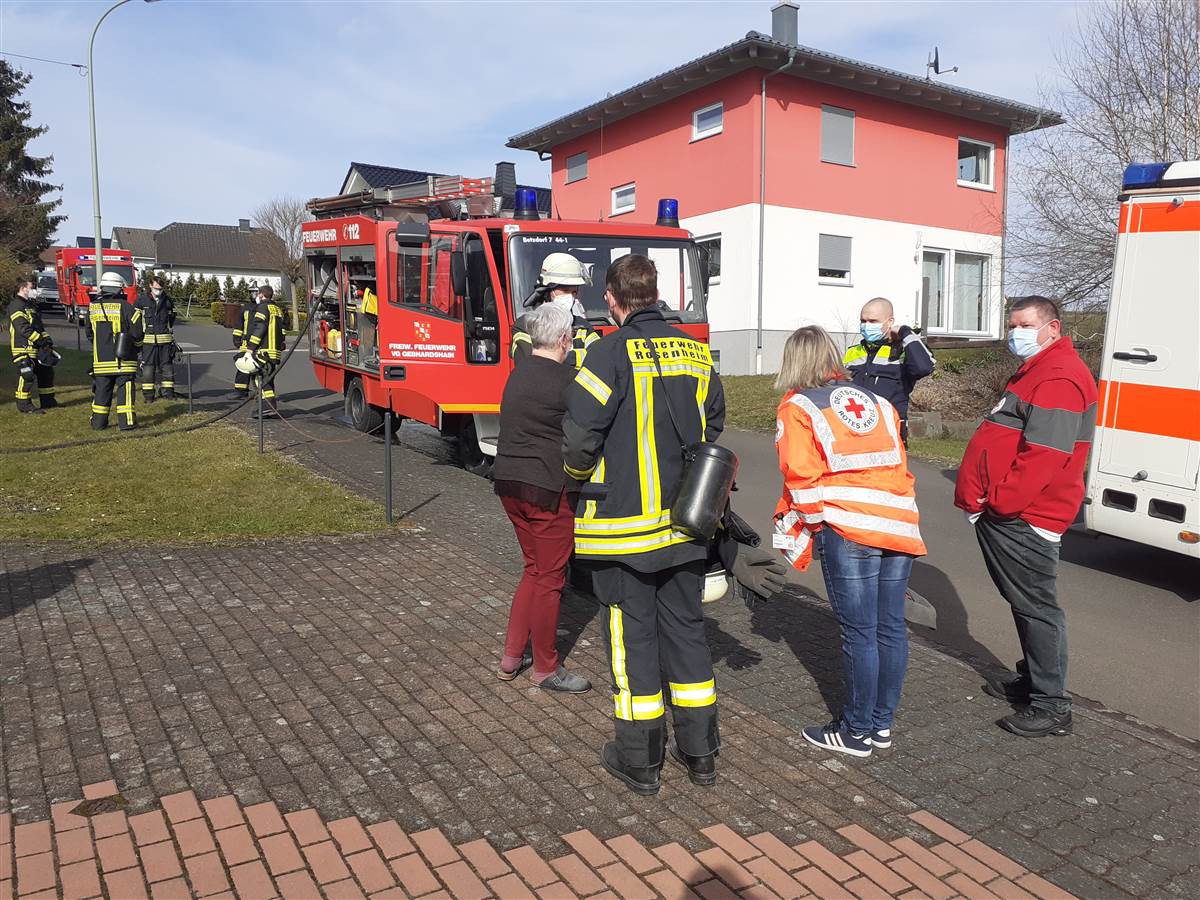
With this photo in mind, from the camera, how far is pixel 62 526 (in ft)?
25.8

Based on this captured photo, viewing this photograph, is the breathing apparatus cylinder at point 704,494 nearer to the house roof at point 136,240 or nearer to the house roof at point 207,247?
the house roof at point 207,247

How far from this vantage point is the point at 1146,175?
6770 mm

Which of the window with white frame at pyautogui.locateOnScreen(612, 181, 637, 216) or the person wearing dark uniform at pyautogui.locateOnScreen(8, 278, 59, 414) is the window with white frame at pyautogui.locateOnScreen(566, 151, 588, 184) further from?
the person wearing dark uniform at pyautogui.locateOnScreen(8, 278, 59, 414)

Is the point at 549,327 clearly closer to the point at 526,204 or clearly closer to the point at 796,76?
the point at 526,204

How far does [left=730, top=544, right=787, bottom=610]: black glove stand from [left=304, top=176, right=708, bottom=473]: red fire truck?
5.07 meters

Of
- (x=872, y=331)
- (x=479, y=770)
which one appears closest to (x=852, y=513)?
(x=479, y=770)

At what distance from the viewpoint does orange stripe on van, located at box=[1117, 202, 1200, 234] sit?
255 inches

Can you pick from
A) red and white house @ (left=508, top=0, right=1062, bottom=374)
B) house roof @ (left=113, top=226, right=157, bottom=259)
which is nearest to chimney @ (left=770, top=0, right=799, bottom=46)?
red and white house @ (left=508, top=0, right=1062, bottom=374)

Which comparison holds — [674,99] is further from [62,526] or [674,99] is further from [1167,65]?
[62,526]

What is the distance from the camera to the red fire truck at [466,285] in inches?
380

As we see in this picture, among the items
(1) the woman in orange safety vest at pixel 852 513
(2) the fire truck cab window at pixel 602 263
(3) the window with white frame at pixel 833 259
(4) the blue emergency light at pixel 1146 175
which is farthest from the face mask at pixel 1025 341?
(3) the window with white frame at pixel 833 259

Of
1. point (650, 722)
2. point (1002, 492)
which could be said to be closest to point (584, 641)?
point (650, 722)

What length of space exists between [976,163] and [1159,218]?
71.4 feet

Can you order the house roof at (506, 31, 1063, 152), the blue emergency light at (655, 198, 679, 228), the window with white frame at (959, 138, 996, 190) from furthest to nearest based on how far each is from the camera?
the window with white frame at (959, 138, 996, 190)
the house roof at (506, 31, 1063, 152)
the blue emergency light at (655, 198, 679, 228)
